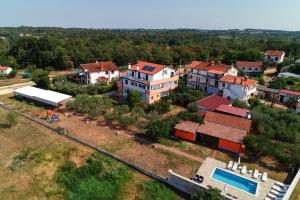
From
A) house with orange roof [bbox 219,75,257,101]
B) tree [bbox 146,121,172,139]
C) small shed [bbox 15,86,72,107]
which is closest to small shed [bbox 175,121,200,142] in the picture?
tree [bbox 146,121,172,139]

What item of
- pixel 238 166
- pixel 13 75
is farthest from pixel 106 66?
pixel 238 166

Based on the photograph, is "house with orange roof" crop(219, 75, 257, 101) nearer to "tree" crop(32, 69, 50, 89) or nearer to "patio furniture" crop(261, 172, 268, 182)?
"patio furniture" crop(261, 172, 268, 182)

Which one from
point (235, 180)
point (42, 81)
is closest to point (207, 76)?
point (235, 180)

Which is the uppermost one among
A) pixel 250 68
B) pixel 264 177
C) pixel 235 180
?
pixel 250 68

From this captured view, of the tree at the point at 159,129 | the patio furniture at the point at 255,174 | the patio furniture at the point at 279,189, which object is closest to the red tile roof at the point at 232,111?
the tree at the point at 159,129

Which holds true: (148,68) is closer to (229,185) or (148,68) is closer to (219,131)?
(219,131)

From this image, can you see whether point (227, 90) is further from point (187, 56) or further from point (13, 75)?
point (13, 75)
